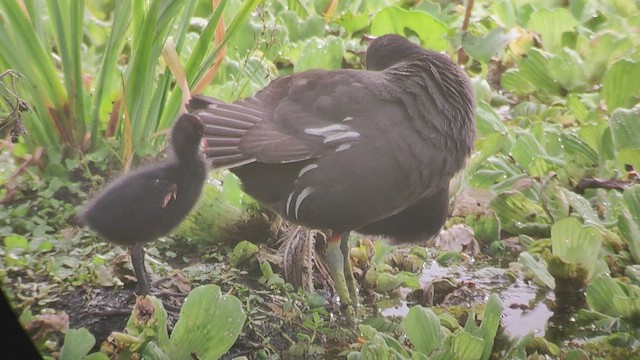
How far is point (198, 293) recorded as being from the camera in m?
1.74

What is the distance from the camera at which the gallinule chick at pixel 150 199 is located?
1704mm

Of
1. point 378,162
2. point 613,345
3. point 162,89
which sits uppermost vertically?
point 162,89

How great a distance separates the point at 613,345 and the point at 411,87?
0.64 metres

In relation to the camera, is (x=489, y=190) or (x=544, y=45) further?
(x=544, y=45)

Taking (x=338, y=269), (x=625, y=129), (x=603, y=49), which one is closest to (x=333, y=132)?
(x=338, y=269)

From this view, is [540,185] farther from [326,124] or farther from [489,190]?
[326,124]

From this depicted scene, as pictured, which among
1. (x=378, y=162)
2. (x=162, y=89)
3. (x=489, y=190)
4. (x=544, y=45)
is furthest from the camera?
(x=544, y=45)

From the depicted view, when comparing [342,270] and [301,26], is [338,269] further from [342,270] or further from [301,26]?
[301,26]

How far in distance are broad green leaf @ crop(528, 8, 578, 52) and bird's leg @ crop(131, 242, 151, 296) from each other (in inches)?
47.1

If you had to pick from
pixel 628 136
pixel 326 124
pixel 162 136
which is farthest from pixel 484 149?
pixel 162 136

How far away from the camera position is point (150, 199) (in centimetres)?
174

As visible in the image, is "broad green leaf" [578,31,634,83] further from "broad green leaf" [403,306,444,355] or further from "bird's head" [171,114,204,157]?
"bird's head" [171,114,204,157]

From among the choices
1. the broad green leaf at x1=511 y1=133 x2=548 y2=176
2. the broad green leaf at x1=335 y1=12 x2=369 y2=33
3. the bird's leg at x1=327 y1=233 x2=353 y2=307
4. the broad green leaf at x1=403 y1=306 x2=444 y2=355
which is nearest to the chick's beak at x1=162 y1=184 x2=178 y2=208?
the bird's leg at x1=327 y1=233 x2=353 y2=307

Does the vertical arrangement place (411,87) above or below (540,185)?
above
